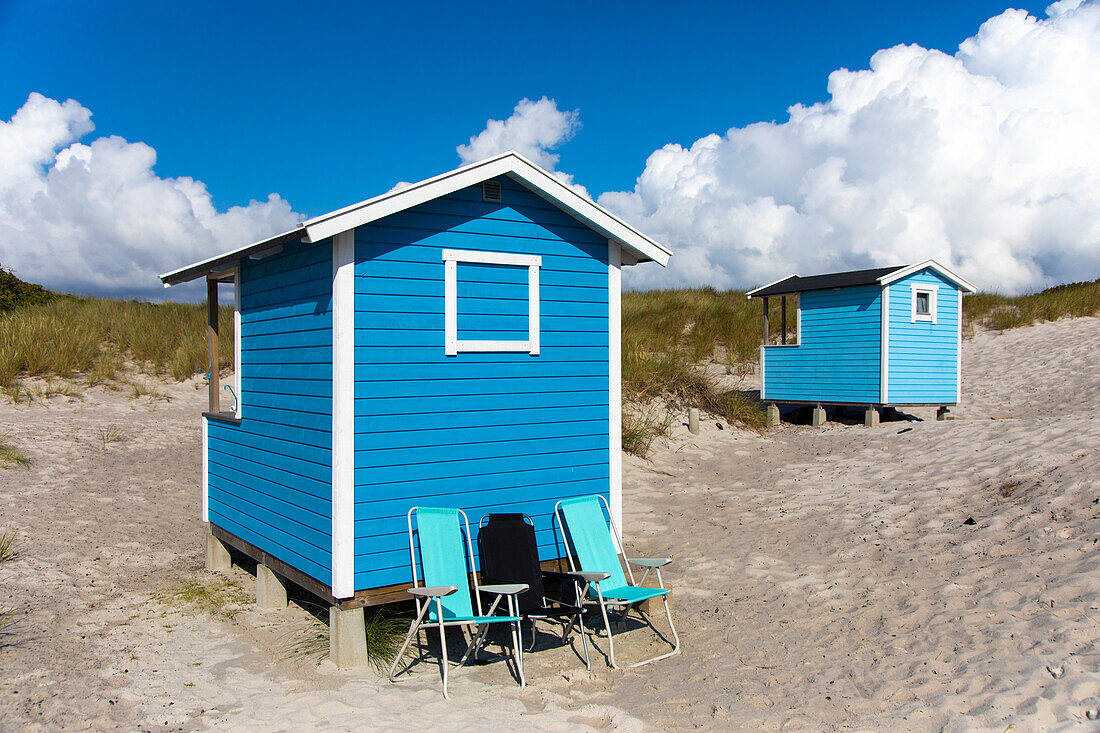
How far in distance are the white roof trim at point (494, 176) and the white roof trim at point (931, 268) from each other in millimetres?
10753

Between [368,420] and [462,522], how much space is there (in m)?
1.19

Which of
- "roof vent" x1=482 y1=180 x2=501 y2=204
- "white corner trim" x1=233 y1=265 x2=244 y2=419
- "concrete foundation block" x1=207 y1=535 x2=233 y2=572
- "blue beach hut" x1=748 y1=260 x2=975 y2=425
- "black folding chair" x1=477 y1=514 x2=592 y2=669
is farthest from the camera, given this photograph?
"blue beach hut" x1=748 y1=260 x2=975 y2=425

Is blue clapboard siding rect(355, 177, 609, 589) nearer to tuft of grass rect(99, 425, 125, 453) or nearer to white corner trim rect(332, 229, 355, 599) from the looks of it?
white corner trim rect(332, 229, 355, 599)

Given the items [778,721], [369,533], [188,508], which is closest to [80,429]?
[188,508]

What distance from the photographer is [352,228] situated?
5250 millimetres

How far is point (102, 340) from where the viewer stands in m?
16.0

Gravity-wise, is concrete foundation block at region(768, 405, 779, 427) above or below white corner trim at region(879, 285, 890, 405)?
below

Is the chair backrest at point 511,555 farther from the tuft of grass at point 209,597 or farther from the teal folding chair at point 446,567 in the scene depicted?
the tuft of grass at point 209,597

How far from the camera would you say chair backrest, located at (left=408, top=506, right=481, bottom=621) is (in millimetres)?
5426

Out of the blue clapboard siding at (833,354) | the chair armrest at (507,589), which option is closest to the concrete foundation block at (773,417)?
the blue clapboard siding at (833,354)

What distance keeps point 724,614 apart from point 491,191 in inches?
156

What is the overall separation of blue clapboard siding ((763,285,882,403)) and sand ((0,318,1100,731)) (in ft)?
16.0

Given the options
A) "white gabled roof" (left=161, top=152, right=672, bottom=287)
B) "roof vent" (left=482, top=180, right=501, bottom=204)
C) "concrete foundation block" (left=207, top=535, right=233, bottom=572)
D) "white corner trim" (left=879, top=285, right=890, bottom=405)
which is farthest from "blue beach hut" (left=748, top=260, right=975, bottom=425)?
"concrete foundation block" (left=207, top=535, right=233, bottom=572)

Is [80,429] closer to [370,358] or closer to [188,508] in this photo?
[188,508]
